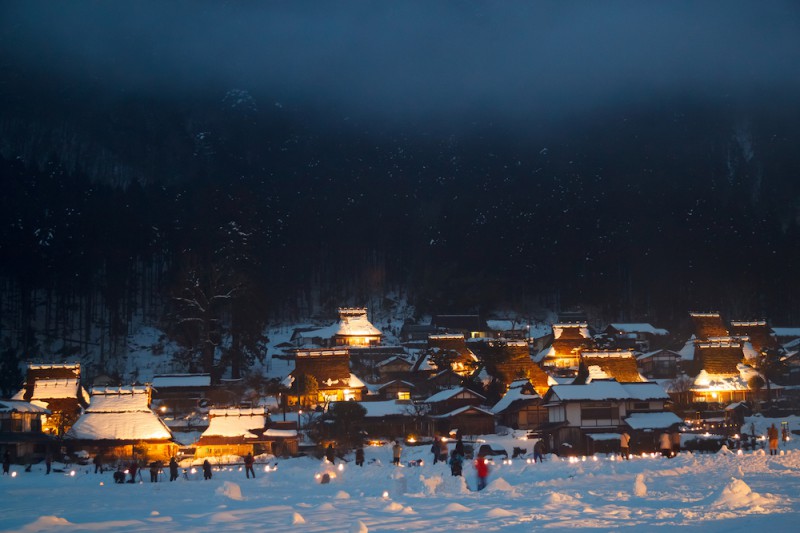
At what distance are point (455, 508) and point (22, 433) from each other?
33.0 metres

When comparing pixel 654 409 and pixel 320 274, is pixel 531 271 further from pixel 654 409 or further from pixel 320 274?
pixel 654 409

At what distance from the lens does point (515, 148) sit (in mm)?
128125

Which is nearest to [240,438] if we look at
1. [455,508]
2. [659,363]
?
[455,508]

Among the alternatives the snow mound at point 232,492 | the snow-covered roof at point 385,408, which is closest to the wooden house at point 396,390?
the snow-covered roof at point 385,408

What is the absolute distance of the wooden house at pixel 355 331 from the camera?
73.7 meters

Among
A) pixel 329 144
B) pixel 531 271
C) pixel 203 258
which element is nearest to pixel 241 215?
pixel 203 258

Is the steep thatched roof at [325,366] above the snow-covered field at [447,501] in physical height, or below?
above

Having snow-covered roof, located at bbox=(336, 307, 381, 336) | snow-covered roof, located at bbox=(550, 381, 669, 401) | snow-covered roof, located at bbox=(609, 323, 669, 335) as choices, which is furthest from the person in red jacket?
snow-covered roof, located at bbox=(609, 323, 669, 335)

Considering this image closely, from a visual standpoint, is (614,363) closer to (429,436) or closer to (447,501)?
(429,436)

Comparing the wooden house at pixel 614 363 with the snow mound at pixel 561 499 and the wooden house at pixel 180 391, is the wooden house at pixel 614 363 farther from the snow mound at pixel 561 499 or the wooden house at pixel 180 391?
the snow mound at pixel 561 499

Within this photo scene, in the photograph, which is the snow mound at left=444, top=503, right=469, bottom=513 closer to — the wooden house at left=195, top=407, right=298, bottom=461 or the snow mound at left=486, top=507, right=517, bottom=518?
the snow mound at left=486, top=507, right=517, bottom=518

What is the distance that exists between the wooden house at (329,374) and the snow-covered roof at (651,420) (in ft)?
64.9

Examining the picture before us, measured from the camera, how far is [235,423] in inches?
1697

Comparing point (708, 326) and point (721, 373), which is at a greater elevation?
point (708, 326)
